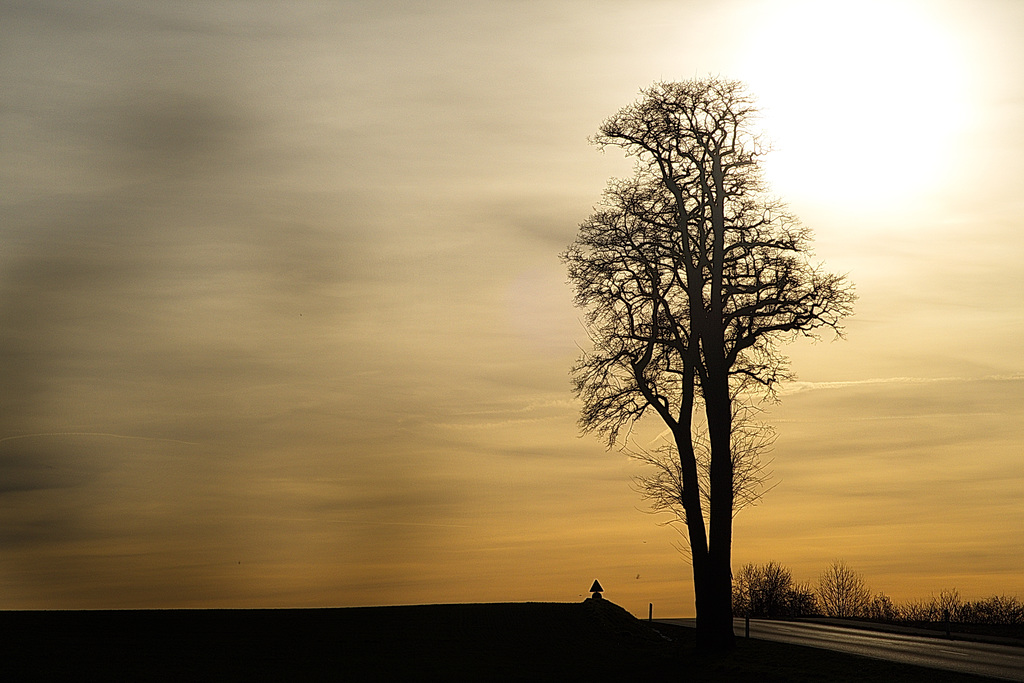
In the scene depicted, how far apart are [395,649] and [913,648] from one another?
844 inches

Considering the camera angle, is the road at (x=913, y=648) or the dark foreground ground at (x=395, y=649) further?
the dark foreground ground at (x=395, y=649)

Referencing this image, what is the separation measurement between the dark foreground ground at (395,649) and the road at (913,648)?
1.89 m

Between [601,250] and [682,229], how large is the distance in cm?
296

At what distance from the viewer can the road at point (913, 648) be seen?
27.3 meters

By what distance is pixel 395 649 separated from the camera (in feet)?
141

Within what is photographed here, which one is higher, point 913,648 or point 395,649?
point 913,648

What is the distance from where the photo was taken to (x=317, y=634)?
1938 inches

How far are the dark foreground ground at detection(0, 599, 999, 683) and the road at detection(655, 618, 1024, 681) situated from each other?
6.19ft

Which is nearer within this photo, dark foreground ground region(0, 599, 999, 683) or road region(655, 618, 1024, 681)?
road region(655, 618, 1024, 681)

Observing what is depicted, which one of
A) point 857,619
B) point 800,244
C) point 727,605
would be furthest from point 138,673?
point 857,619

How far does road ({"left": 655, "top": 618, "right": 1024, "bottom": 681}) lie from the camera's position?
27.3 metres

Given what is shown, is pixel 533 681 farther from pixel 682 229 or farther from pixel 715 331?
pixel 682 229

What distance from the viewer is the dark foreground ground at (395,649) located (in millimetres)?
30359

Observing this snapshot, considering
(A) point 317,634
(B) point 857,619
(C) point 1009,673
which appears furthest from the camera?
(B) point 857,619
